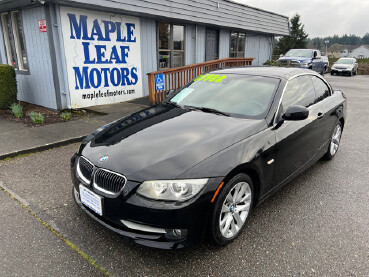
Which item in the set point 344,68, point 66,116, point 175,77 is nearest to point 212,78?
point 66,116

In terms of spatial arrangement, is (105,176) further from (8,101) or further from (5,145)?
(8,101)

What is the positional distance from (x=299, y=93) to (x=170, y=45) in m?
7.44

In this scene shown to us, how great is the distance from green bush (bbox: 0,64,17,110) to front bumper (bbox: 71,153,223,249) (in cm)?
652

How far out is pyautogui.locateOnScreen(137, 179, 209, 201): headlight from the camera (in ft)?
6.93

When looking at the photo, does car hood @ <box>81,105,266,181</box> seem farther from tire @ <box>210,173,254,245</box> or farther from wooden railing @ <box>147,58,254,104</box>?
wooden railing @ <box>147,58,254,104</box>

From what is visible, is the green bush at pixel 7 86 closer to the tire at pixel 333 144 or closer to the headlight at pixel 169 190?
the headlight at pixel 169 190

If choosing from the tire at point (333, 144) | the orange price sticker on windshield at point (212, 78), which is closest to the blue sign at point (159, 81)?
the orange price sticker on windshield at point (212, 78)

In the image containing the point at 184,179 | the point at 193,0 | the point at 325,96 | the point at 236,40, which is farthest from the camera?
the point at 236,40

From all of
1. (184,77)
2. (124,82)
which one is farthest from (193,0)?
(124,82)

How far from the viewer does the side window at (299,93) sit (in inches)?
128

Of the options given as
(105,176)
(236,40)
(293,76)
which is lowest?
(105,176)

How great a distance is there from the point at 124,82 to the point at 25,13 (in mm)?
3089

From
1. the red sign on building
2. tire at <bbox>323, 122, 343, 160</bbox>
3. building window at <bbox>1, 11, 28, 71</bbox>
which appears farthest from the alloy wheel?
building window at <bbox>1, 11, 28, 71</bbox>

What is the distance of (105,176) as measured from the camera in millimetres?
2303
